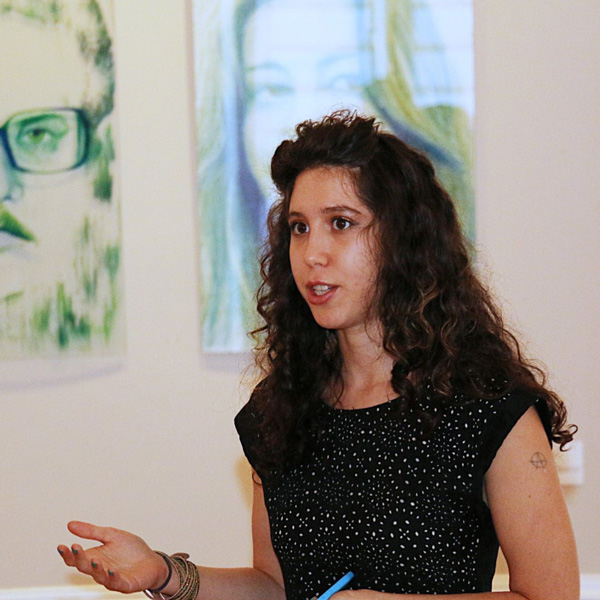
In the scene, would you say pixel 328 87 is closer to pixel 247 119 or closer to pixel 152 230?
pixel 247 119

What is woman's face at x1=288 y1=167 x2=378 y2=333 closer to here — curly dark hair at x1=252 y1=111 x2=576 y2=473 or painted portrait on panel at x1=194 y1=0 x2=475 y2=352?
curly dark hair at x1=252 y1=111 x2=576 y2=473

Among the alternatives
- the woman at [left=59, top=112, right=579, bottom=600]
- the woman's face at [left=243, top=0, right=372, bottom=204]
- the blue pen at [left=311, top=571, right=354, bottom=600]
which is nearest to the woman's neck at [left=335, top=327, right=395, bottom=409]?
the woman at [left=59, top=112, right=579, bottom=600]

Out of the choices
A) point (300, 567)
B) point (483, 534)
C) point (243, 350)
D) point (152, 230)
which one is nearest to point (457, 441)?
point (483, 534)

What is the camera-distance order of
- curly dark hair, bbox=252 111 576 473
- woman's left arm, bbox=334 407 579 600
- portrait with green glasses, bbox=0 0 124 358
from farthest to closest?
1. portrait with green glasses, bbox=0 0 124 358
2. curly dark hair, bbox=252 111 576 473
3. woman's left arm, bbox=334 407 579 600

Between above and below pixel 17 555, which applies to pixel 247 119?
above

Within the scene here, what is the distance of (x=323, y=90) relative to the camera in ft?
6.64

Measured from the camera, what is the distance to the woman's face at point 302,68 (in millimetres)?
2016

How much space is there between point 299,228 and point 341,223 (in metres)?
0.08

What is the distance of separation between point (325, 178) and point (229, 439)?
861mm

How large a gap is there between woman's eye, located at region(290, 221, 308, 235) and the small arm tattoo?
488mm

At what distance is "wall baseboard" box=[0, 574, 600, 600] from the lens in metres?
2.03

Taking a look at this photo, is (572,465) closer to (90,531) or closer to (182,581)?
(182,581)

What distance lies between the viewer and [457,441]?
1314 mm

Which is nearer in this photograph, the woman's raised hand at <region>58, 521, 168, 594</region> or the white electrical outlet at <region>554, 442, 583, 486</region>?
the woman's raised hand at <region>58, 521, 168, 594</region>
